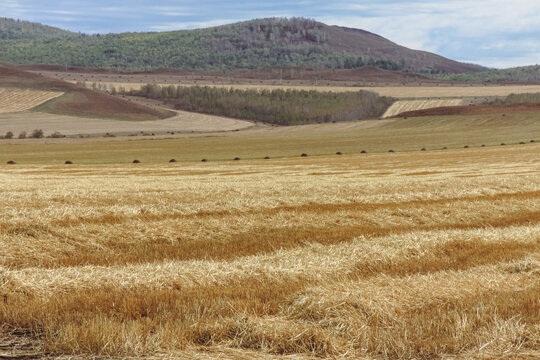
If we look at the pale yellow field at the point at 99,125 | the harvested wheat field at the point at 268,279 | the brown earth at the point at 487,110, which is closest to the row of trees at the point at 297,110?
the pale yellow field at the point at 99,125

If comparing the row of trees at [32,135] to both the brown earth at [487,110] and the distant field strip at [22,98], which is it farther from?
the brown earth at [487,110]

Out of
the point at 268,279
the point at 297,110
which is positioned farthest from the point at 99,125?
the point at 268,279

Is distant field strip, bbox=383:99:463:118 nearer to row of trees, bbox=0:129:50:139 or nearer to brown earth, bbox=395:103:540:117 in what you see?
brown earth, bbox=395:103:540:117

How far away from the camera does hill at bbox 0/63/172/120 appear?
16612cm

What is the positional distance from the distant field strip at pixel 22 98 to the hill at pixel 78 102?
9.06ft

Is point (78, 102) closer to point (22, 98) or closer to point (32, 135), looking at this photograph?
point (22, 98)

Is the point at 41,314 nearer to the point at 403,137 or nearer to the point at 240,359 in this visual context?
the point at 240,359

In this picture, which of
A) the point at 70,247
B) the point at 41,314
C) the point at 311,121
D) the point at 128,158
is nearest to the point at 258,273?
the point at 41,314

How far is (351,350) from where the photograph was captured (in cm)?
786

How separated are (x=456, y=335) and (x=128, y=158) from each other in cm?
7002

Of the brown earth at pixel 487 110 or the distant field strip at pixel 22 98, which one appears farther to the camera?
the distant field strip at pixel 22 98

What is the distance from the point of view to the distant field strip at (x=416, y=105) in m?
172

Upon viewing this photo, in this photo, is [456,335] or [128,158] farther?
[128,158]

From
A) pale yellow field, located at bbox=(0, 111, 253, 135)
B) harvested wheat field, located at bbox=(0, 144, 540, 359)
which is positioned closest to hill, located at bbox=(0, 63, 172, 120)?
pale yellow field, located at bbox=(0, 111, 253, 135)
